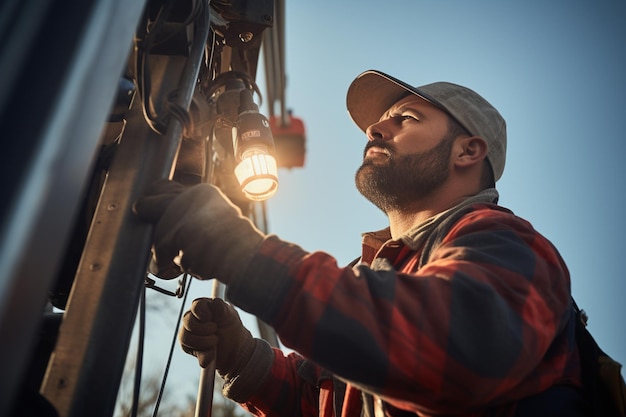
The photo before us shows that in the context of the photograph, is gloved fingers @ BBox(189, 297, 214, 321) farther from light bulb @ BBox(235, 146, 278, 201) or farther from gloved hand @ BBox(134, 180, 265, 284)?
gloved hand @ BBox(134, 180, 265, 284)

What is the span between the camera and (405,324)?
102 centimetres

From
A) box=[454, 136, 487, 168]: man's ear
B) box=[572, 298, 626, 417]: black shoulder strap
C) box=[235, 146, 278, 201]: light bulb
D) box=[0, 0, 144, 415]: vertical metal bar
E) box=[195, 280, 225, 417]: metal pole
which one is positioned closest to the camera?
box=[0, 0, 144, 415]: vertical metal bar

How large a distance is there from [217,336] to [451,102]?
1.58 m

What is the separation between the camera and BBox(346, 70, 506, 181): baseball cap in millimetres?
2244

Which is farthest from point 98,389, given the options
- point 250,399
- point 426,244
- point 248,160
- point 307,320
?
point 250,399

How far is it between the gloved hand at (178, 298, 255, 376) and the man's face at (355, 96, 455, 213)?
87 cm

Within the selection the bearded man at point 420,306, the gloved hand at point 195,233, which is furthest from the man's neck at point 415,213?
the gloved hand at point 195,233

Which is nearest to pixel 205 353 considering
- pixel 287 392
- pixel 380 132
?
pixel 287 392

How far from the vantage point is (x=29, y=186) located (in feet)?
1.56

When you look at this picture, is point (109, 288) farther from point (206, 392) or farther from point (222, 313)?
point (206, 392)

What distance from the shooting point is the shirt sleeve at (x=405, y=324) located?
1.00 metres

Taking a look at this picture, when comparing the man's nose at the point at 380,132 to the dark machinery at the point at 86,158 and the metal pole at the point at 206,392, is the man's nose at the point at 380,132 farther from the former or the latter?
the metal pole at the point at 206,392

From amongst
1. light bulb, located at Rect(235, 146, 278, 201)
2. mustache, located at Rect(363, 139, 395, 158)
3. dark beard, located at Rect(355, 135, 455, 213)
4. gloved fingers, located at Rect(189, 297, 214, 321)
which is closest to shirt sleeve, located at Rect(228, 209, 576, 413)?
light bulb, located at Rect(235, 146, 278, 201)

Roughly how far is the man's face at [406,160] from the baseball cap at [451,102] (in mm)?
77
